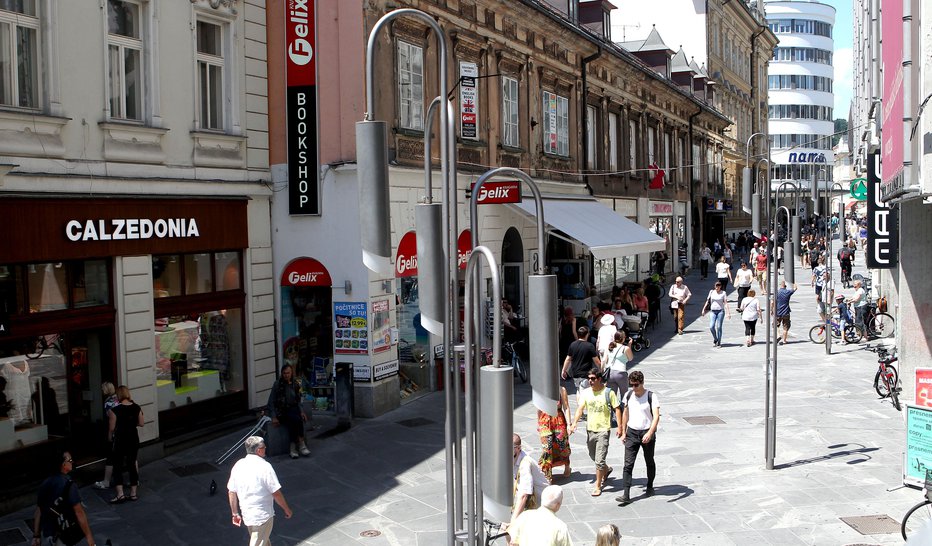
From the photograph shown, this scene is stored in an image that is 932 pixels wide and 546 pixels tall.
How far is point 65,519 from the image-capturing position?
976cm

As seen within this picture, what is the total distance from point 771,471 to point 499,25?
1318cm

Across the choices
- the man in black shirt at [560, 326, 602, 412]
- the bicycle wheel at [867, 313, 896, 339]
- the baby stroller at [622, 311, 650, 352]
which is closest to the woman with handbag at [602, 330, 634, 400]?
the man in black shirt at [560, 326, 602, 412]

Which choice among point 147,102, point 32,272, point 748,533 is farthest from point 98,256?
point 748,533

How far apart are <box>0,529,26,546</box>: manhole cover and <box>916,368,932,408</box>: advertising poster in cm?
1048

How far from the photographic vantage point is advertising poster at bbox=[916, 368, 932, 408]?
10.8 m

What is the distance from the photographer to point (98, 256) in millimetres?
13391

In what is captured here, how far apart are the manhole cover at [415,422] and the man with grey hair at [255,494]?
639 cm

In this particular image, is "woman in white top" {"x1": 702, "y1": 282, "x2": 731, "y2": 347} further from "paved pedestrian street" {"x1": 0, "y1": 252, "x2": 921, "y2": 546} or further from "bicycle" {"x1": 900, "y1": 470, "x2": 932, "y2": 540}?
"bicycle" {"x1": 900, "y1": 470, "x2": 932, "y2": 540}

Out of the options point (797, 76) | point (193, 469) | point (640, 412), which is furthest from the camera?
point (797, 76)

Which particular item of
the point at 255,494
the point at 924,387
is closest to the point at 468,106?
the point at 924,387

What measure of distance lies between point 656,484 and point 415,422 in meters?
5.11

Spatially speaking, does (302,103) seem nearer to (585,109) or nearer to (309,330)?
(309,330)

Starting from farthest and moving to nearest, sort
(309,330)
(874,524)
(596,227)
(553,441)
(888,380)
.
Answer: (596,227) < (309,330) < (888,380) < (553,441) < (874,524)

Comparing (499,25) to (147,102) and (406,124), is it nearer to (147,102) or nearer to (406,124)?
(406,124)
